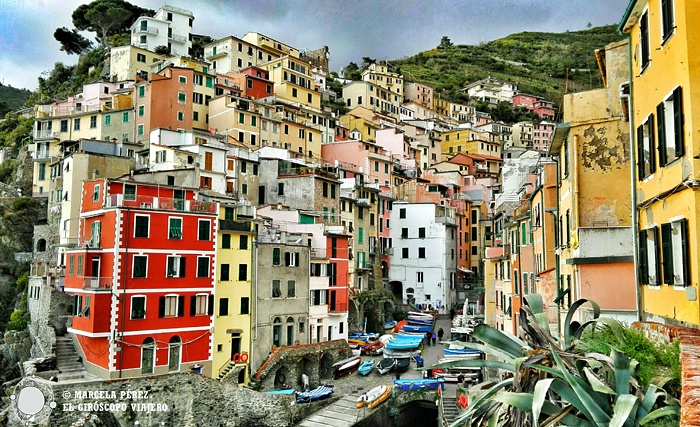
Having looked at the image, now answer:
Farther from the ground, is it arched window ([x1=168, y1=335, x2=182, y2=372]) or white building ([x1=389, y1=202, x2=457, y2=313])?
white building ([x1=389, y1=202, x2=457, y2=313])

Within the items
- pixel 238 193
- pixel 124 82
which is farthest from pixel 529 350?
pixel 124 82

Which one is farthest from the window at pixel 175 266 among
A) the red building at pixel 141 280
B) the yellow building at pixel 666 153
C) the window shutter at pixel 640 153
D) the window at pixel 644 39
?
the window at pixel 644 39

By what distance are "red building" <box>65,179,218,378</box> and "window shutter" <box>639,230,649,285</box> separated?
29378mm

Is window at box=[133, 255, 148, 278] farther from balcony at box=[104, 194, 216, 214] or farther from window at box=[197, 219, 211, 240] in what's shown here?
window at box=[197, 219, 211, 240]

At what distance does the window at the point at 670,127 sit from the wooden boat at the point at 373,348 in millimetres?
38008

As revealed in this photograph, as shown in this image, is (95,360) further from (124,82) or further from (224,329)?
(124,82)

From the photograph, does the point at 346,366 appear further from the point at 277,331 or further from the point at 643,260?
the point at 643,260

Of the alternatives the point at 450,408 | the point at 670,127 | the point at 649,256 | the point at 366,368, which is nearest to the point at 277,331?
the point at 366,368

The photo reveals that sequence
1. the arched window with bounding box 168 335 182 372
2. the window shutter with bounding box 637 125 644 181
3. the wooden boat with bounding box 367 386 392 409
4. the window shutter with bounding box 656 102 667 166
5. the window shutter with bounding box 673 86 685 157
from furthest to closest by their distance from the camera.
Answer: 1. the arched window with bounding box 168 335 182 372
2. the wooden boat with bounding box 367 386 392 409
3. the window shutter with bounding box 637 125 644 181
4. the window shutter with bounding box 656 102 667 166
5. the window shutter with bounding box 673 86 685 157

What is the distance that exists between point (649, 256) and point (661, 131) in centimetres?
305

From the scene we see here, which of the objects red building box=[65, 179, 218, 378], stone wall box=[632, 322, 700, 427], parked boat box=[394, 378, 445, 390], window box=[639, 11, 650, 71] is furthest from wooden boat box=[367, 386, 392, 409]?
window box=[639, 11, 650, 71]

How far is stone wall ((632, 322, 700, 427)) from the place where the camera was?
248 inches

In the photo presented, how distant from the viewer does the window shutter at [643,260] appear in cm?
1383

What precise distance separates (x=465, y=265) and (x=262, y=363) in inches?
1528
